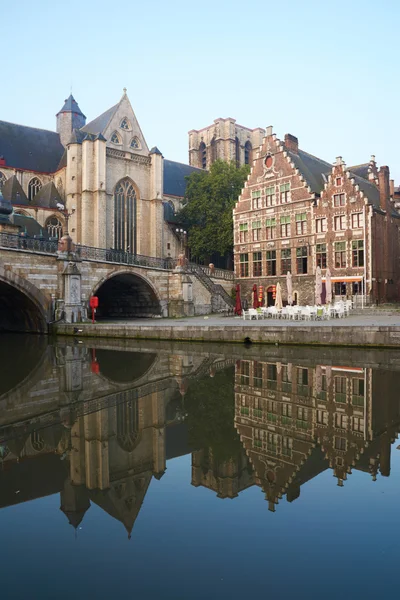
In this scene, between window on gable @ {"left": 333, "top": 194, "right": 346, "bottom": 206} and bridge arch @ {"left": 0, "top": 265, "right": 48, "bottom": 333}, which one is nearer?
bridge arch @ {"left": 0, "top": 265, "right": 48, "bottom": 333}

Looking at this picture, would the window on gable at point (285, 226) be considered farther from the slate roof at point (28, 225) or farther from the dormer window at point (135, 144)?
the slate roof at point (28, 225)

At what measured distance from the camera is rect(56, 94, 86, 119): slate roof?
52.7 meters

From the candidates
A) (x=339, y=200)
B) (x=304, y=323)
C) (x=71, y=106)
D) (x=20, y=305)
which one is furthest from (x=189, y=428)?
(x=71, y=106)

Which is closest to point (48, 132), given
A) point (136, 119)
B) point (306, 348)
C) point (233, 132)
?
point (136, 119)

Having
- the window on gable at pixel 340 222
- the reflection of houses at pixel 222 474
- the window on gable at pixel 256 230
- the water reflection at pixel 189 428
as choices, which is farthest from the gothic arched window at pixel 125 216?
the reflection of houses at pixel 222 474

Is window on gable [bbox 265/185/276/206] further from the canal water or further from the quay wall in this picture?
the canal water

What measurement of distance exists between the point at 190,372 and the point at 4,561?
28.0 feet

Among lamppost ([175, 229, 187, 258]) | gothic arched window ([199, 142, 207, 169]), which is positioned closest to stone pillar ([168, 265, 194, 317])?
lamppost ([175, 229, 187, 258])

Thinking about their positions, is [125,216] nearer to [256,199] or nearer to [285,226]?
[256,199]

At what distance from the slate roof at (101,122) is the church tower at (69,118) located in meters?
6.36

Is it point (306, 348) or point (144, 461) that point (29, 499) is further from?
point (306, 348)

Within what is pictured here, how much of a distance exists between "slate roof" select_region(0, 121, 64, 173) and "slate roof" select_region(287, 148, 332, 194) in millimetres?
23595

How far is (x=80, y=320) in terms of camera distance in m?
26.0

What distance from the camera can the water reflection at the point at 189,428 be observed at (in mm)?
5105
